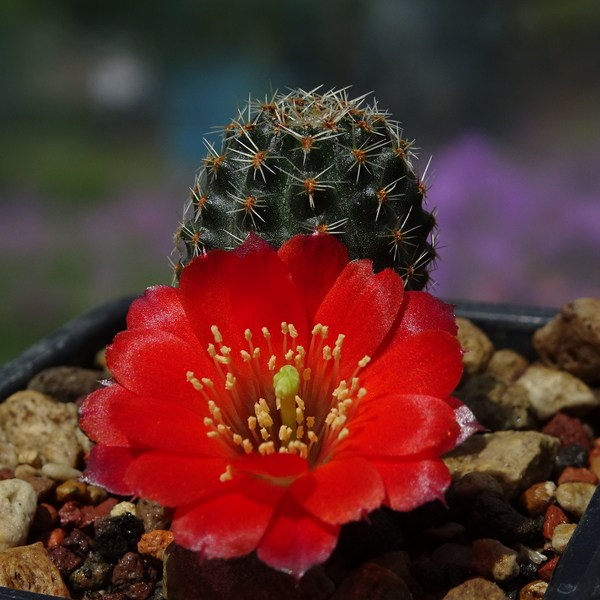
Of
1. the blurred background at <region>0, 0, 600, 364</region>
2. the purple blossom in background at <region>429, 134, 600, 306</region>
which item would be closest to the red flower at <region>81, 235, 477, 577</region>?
the blurred background at <region>0, 0, 600, 364</region>

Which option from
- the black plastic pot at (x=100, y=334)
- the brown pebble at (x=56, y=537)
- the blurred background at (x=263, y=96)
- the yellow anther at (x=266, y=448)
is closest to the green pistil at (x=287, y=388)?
the yellow anther at (x=266, y=448)

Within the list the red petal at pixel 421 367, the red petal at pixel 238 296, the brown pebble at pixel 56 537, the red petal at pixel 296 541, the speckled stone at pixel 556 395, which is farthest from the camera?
the speckled stone at pixel 556 395

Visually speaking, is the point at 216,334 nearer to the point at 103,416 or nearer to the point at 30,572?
the point at 103,416

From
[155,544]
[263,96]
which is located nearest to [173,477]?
[155,544]

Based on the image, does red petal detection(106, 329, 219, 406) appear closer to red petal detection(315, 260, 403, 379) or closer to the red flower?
the red flower

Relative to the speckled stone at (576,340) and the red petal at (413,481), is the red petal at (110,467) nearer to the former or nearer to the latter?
the red petal at (413,481)

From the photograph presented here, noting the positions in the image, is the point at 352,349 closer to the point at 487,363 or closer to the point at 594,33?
the point at 487,363
